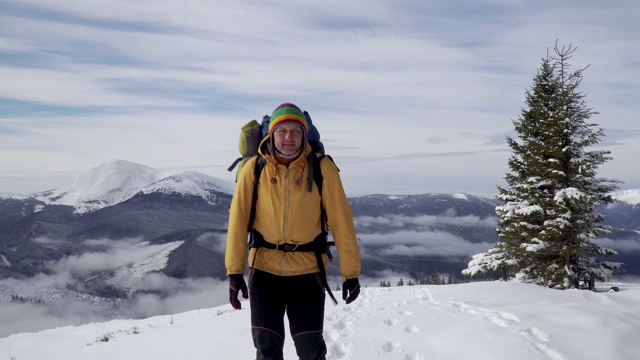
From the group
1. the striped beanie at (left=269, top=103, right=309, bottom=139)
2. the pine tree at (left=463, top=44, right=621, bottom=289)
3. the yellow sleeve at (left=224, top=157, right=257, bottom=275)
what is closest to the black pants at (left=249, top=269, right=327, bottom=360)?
the yellow sleeve at (left=224, top=157, right=257, bottom=275)

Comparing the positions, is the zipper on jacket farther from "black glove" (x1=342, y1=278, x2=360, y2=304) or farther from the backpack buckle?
"black glove" (x1=342, y1=278, x2=360, y2=304)

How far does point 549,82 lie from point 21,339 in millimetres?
22643

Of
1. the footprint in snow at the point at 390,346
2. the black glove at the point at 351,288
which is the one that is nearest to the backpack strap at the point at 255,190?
the black glove at the point at 351,288

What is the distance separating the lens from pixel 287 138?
4.62m

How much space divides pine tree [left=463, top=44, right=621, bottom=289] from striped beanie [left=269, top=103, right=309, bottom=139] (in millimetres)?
15974

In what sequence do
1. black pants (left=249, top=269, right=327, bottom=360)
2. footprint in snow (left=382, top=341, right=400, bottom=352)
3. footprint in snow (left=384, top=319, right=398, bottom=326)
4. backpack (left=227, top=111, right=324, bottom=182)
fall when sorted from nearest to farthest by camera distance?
black pants (left=249, top=269, right=327, bottom=360)
backpack (left=227, top=111, right=324, bottom=182)
footprint in snow (left=382, top=341, right=400, bottom=352)
footprint in snow (left=384, top=319, right=398, bottom=326)

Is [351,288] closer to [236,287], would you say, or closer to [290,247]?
[290,247]

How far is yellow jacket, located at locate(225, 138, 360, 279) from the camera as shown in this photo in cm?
461

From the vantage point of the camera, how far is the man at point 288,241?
4.60 m

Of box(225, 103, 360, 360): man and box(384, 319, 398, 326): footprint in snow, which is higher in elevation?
box(225, 103, 360, 360): man

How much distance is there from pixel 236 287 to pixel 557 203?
1664 cm

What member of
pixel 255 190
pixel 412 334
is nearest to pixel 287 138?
pixel 255 190

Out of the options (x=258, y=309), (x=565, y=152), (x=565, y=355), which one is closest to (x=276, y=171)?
(x=258, y=309)

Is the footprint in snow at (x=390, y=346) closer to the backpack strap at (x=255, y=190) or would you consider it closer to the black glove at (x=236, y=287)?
the black glove at (x=236, y=287)
